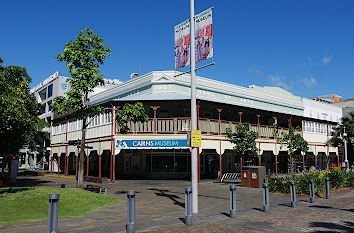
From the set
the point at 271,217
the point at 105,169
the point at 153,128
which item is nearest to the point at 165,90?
the point at 153,128

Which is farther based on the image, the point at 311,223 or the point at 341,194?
the point at 341,194

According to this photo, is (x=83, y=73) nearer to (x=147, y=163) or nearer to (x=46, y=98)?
(x=147, y=163)

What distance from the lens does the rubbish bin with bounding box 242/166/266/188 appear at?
61.4ft

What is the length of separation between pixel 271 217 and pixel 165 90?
2181 cm

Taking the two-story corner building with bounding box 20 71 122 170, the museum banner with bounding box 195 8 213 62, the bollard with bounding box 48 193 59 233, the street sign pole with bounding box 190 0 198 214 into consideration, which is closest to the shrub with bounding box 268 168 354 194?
the street sign pole with bounding box 190 0 198 214

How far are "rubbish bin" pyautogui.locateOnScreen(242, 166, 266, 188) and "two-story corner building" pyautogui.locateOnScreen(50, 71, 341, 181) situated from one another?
4.62m

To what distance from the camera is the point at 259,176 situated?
18703mm

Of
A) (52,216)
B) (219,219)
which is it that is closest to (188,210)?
(219,219)

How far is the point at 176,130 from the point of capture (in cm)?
2320

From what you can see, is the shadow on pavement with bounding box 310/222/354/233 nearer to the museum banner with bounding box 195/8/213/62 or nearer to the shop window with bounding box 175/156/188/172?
the museum banner with bounding box 195/8/213/62

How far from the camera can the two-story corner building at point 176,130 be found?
23016 millimetres

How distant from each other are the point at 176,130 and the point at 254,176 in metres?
6.85

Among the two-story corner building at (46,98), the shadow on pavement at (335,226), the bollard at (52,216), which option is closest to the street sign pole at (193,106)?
the shadow on pavement at (335,226)

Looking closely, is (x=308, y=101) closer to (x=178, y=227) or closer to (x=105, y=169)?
(x=105, y=169)
